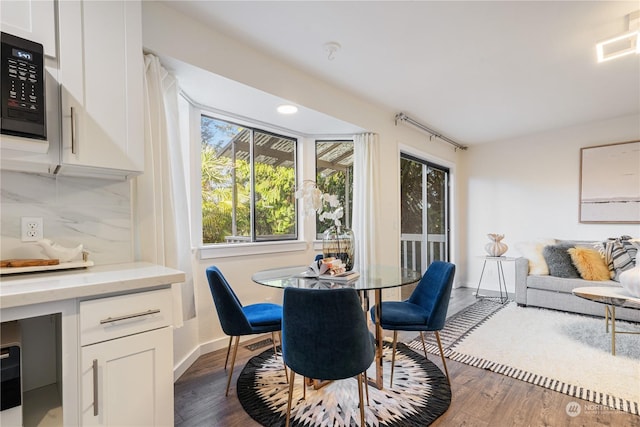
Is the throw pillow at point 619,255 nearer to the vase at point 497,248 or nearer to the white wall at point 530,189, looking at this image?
the white wall at point 530,189

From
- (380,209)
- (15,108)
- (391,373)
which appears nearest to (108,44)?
(15,108)

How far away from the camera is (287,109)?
2.85 meters

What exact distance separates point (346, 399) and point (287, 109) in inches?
92.6

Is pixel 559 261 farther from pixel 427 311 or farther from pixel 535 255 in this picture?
pixel 427 311

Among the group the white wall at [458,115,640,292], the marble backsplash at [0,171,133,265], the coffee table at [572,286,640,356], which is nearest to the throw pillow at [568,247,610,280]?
the white wall at [458,115,640,292]

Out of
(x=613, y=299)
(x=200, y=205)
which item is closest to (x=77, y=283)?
(x=200, y=205)

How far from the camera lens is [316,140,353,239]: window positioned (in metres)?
3.79

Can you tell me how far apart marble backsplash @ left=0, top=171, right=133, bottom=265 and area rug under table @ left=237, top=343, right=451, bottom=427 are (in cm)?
Answer: 118

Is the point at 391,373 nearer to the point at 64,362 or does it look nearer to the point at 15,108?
the point at 64,362

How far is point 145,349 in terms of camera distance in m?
1.24

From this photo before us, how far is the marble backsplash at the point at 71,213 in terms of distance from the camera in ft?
4.54

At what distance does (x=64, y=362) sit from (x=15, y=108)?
3.08ft

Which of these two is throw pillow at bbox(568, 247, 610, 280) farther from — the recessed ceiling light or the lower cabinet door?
the lower cabinet door

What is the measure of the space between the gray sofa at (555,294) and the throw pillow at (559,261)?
0.10m
